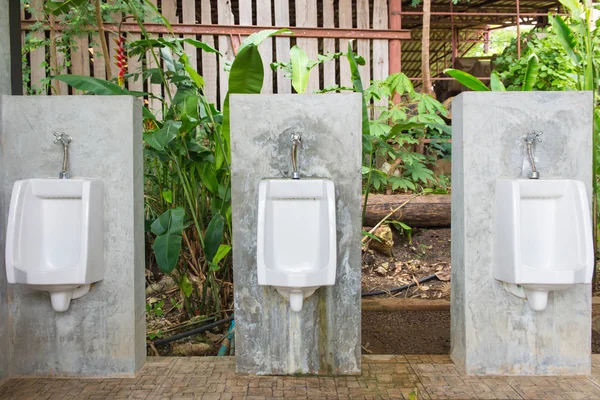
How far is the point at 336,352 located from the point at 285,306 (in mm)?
357

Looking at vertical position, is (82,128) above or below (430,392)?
above

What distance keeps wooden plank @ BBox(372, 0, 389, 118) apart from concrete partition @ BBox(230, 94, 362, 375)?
11.3ft

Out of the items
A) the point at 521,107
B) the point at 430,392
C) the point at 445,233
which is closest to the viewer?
the point at 430,392

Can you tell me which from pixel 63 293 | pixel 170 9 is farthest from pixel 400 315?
pixel 170 9

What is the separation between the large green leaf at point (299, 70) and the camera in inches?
129

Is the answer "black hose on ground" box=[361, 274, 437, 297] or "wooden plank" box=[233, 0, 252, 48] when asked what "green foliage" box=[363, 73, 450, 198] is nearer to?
"black hose on ground" box=[361, 274, 437, 297]

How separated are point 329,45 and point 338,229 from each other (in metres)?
3.70

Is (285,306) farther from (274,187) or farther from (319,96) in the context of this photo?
(319,96)

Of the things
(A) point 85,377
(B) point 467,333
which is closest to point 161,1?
(A) point 85,377

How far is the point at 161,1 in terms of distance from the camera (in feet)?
18.6

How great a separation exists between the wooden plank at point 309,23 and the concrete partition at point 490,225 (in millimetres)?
3231

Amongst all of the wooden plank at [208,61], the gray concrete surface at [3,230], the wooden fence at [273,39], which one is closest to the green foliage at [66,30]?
the wooden fence at [273,39]

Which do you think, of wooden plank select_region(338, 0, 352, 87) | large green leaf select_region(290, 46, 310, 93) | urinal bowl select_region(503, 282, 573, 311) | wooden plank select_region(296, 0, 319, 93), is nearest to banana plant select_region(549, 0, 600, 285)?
urinal bowl select_region(503, 282, 573, 311)

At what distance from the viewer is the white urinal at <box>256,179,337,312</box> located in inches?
97.1
